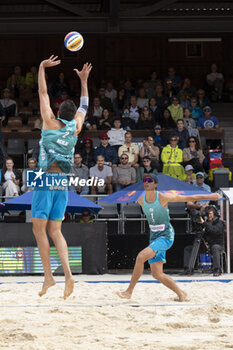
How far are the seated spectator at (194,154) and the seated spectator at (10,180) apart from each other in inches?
170

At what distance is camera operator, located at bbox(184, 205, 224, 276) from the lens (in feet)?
46.1

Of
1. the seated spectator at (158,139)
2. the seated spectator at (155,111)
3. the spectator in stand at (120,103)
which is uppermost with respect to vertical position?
the spectator in stand at (120,103)

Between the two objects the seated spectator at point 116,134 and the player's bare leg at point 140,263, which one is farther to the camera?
the seated spectator at point 116,134

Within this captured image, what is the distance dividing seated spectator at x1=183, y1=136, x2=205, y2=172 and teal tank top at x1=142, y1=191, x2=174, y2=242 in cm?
709

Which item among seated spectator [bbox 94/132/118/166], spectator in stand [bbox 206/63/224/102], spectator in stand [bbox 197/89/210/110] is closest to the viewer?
seated spectator [bbox 94/132/118/166]

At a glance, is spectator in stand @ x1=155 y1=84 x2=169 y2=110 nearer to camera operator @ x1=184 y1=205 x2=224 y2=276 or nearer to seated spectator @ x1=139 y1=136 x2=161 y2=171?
seated spectator @ x1=139 y1=136 x2=161 y2=171

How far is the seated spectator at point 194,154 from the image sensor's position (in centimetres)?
1686

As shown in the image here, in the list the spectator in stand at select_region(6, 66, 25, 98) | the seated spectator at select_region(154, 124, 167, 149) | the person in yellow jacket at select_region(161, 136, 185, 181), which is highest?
the spectator in stand at select_region(6, 66, 25, 98)

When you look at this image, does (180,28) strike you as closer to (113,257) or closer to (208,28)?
(208,28)

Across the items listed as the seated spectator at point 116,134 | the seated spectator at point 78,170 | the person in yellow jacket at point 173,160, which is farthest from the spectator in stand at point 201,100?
the seated spectator at point 78,170

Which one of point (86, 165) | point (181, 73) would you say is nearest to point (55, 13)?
point (86, 165)

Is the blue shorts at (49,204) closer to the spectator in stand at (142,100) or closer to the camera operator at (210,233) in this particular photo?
the camera operator at (210,233)

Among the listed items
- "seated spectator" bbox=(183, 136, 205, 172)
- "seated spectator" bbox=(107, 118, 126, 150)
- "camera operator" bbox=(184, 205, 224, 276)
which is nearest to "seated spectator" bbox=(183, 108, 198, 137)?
"seated spectator" bbox=(183, 136, 205, 172)

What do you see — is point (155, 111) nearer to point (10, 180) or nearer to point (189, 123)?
point (189, 123)
